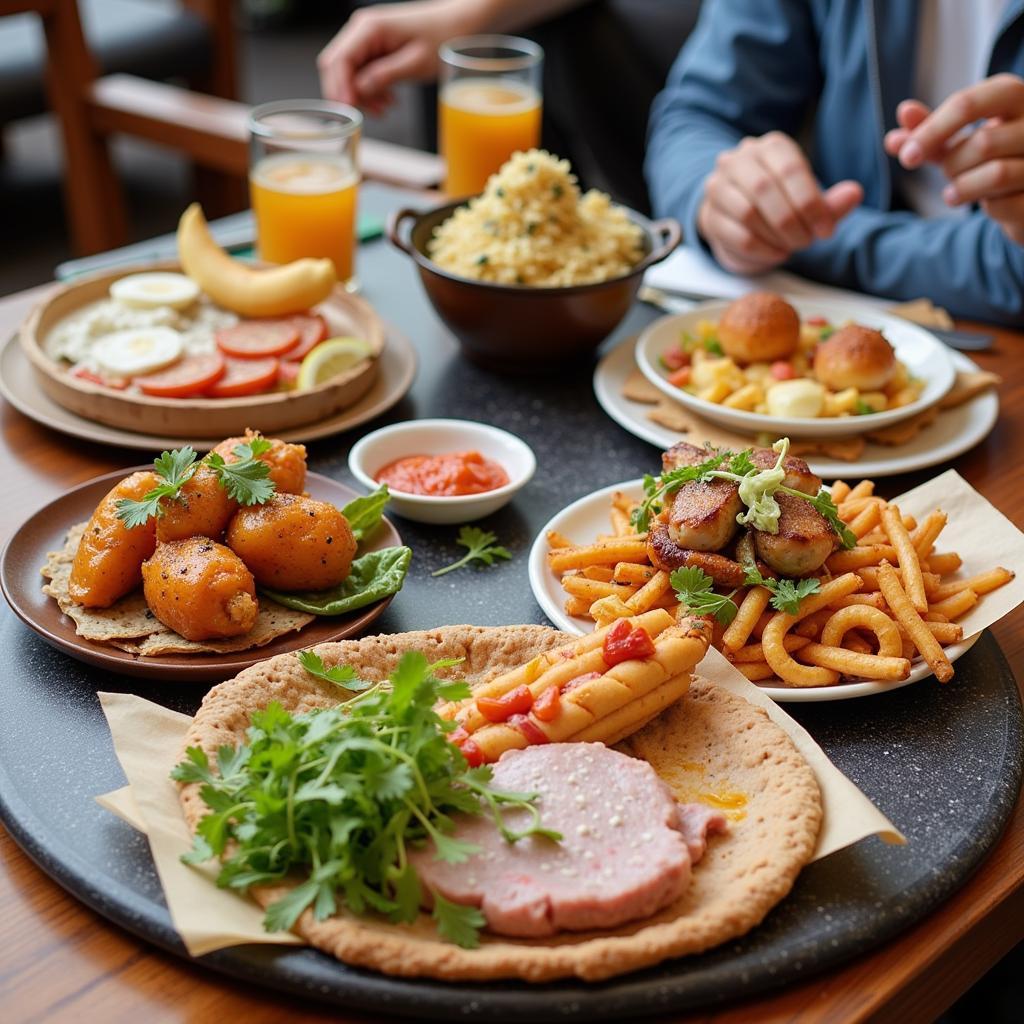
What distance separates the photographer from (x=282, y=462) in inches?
68.8

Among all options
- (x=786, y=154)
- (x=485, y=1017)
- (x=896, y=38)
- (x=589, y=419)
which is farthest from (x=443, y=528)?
(x=896, y=38)

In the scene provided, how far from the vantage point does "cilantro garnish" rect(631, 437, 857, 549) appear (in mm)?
1619

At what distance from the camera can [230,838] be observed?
3.99 ft

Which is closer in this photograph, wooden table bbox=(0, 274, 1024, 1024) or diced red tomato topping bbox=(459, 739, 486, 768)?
wooden table bbox=(0, 274, 1024, 1024)

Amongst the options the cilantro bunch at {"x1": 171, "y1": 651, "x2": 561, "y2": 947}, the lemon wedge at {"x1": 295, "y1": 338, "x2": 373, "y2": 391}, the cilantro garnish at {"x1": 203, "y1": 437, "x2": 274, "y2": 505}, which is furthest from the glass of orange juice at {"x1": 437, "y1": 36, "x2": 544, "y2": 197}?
the cilantro bunch at {"x1": 171, "y1": 651, "x2": 561, "y2": 947}

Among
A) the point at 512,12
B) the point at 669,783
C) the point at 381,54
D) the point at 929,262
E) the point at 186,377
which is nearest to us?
the point at 669,783

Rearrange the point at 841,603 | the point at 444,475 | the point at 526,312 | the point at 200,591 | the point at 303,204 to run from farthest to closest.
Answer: the point at 303,204 < the point at 526,312 < the point at 444,475 < the point at 841,603 < the point at 200,591

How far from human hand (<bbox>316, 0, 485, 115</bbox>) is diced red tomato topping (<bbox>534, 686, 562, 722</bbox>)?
2591mm

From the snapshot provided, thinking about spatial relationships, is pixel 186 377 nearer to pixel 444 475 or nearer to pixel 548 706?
pixel 444 475

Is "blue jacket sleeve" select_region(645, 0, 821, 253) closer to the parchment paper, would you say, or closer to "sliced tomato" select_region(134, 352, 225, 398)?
"sliced tomato" select_region(134, 352, 225, 398)

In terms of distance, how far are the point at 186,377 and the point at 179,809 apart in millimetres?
1131

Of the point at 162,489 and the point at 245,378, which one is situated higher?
the point at 162,489

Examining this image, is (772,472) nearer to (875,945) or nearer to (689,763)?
(689,763)

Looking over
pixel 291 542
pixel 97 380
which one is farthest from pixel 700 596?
pixel 97 380
